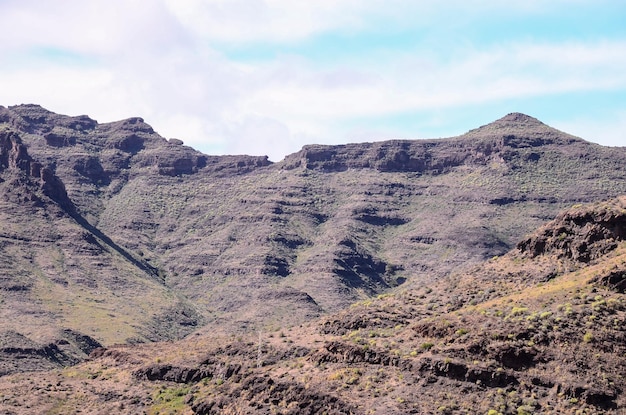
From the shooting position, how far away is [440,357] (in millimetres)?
72750

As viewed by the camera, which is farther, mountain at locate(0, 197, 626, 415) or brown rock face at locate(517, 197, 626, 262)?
brown rock face at locate(517, 197, 626, 262)

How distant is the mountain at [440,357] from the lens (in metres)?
68.6

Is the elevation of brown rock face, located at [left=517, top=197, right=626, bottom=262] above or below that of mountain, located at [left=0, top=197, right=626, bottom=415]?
above

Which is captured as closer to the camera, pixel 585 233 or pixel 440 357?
pixel 440 357

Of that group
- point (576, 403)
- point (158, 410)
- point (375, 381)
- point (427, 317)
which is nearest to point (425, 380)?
point (375, 381)

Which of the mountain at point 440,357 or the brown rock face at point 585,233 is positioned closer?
the mountain at point 440,357

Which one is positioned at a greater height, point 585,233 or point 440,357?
point 585,233

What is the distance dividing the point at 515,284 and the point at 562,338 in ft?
53.8

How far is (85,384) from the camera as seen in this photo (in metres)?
100

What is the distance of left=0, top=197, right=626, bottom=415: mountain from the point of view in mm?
68562

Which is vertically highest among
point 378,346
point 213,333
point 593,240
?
point 593,240

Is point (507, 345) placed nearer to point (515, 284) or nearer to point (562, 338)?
point (562, 338)

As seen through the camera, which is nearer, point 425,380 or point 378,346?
point 425,380

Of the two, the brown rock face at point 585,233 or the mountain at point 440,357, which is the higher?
the brown rock face at point 585,233
